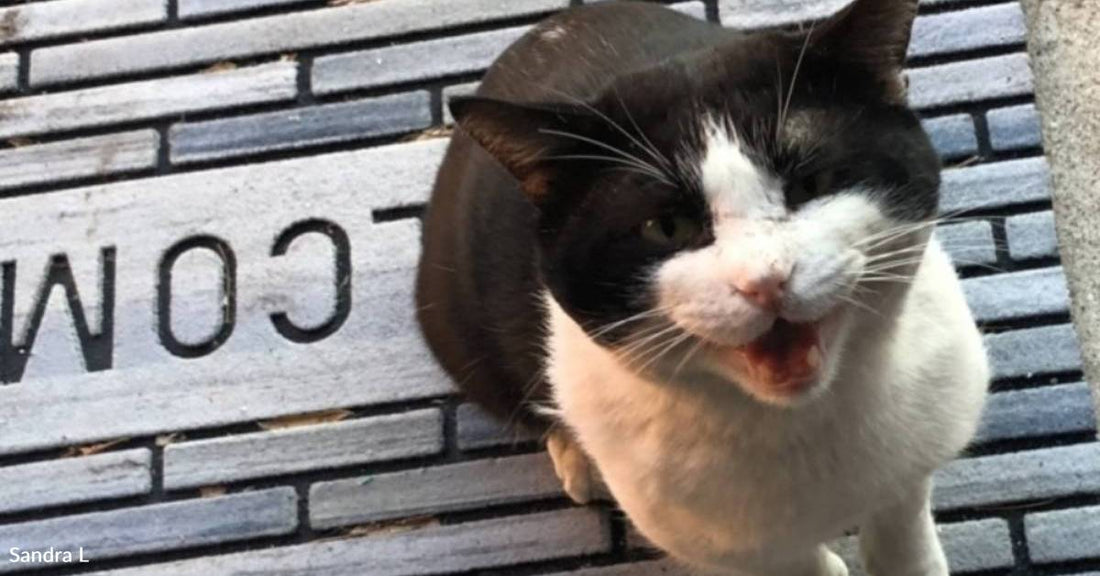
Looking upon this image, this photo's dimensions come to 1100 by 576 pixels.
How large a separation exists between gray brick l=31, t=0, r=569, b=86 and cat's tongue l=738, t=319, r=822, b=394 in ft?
2.57


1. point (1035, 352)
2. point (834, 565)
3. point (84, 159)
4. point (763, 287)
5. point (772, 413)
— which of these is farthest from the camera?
point (84, 159)

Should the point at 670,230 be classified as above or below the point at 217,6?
below

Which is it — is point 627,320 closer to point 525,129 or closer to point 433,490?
point 525,129

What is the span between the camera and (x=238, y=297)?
1.35m

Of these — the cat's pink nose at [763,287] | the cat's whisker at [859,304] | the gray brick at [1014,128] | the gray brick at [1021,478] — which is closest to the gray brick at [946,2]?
the gray brick at [1014,128]

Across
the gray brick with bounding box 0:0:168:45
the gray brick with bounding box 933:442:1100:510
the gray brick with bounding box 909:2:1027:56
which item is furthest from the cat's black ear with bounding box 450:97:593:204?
the gray brick with bounding box 0:0:168:45

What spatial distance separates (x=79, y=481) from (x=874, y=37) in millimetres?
918

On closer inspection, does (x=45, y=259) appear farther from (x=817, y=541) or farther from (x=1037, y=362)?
(x=1037, y=362)

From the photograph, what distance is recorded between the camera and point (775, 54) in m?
0.75

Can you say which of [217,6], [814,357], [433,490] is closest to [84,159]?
[217,6]

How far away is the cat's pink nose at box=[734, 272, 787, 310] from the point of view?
65 centimetres

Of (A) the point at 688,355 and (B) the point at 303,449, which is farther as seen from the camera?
(B) the point at 303,449

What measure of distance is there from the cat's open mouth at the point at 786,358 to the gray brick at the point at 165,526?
0.67m

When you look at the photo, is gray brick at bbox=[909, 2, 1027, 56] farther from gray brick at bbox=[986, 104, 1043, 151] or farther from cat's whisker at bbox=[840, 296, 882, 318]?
cat's whisker at bbox=[840, 296, 882, 318]
